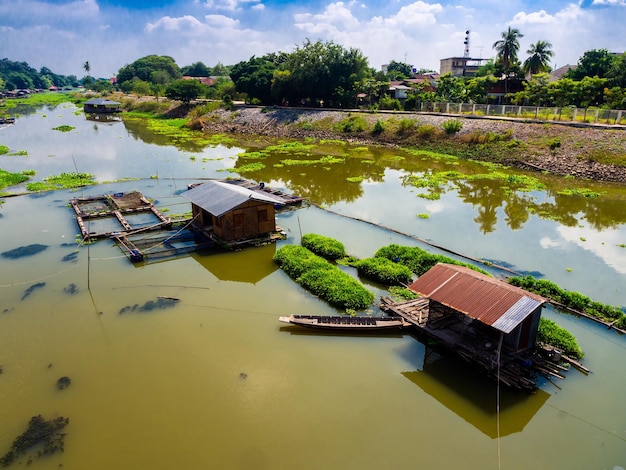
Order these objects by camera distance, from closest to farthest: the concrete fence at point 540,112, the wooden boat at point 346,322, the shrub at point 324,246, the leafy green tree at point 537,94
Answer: the wooden boat at point 346,322, the shrub at point 324,246, the concrete fence at point 540,112, the leafy green tree at point 537,94

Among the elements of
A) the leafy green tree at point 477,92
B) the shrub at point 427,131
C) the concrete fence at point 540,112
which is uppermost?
the leafy green tree at point 477,92

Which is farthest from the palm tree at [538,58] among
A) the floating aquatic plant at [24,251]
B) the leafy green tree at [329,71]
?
the floating aquatic plant at [24,251]

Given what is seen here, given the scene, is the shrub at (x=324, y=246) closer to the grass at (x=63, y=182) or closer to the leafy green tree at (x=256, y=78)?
the grass at (x=63, y=182)

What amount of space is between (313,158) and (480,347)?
34.2 m

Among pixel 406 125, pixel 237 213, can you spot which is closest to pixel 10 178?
pixel 237 213

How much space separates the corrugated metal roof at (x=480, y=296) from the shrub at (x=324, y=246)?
6.42m

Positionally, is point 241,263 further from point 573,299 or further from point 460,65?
point 460,65

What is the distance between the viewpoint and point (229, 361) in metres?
13.4

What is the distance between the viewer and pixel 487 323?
1173 centimetres

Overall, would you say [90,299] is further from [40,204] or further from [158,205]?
[40,204]

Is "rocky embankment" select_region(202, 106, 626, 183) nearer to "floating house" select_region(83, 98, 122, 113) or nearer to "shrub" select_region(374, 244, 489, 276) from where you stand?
"shrub" select_region(374, 244, 489, 276)

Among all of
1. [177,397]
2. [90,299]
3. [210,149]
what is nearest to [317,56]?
[210,149]

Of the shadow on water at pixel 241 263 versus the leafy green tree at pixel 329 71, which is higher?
the leafy green tree at pixel 329 71

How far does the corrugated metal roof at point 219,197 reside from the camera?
2070 cm
